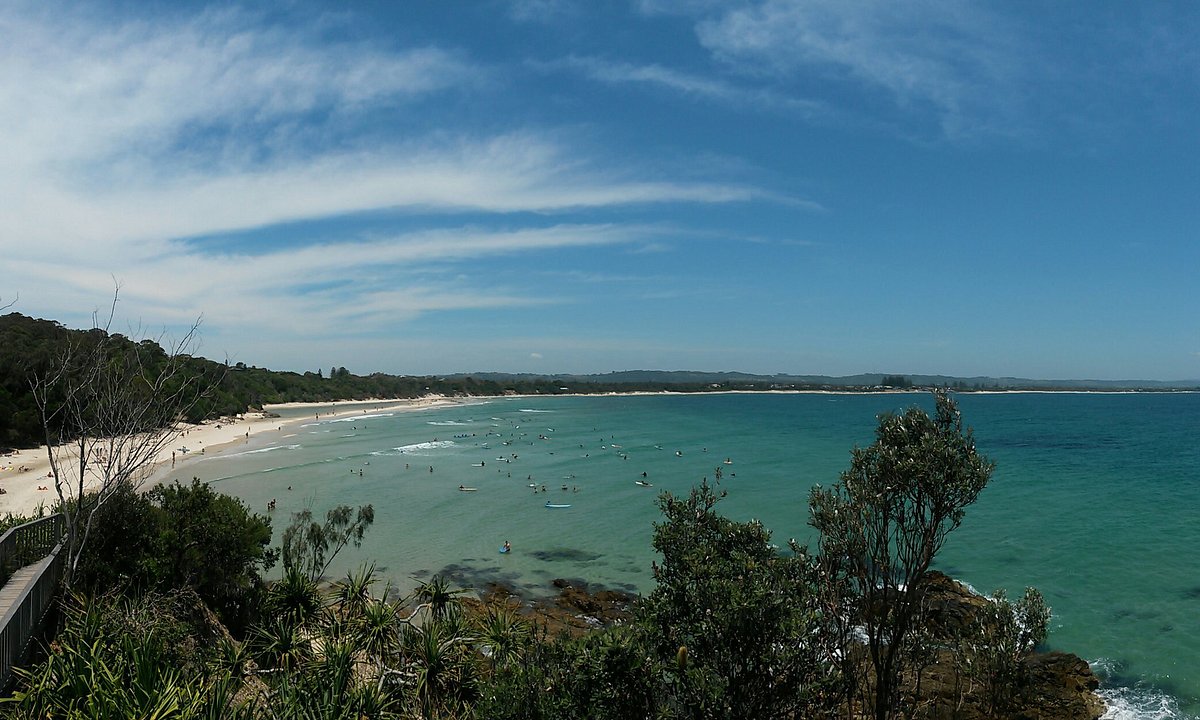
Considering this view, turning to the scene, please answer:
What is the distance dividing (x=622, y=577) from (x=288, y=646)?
19.0 metres

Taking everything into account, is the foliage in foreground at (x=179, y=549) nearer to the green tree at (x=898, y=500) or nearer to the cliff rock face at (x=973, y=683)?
the cliff rock face at (x=973, y=683)

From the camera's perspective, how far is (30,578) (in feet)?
41.9

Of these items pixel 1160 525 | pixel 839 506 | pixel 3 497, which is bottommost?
pixel 1160 525

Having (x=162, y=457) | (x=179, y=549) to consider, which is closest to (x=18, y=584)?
(x=179, y=549)

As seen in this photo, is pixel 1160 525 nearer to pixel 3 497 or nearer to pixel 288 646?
pixel 288 646

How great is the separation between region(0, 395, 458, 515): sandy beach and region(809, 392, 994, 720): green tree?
16.5 meters

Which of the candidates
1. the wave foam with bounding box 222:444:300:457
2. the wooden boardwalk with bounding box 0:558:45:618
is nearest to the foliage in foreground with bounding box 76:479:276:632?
the wooden boardwalk with bounding box 0:558:45:618

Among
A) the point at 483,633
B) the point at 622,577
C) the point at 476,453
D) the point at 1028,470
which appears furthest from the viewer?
the point at 476,453

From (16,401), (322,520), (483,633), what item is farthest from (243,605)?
(16,401)

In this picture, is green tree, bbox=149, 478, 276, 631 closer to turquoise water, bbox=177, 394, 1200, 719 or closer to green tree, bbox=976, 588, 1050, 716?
turquoise water, bbox=177, 394, 1200, 719

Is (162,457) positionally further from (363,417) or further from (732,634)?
(732,634)

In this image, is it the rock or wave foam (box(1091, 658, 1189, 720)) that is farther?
wave foam (box(1091, 658, 1189, 720))

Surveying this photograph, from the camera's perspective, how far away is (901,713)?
1638cm

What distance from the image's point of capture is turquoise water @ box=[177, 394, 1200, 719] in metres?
25.3
